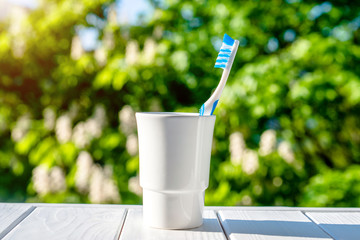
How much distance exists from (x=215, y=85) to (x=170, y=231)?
1348mm

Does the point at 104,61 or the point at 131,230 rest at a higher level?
the point at 104,61

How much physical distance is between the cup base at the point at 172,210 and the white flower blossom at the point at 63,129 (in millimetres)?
1299

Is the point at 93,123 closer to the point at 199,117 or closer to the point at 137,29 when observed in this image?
the point at 137,29

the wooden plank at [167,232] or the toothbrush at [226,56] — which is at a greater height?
the toothbrush at [226,56]

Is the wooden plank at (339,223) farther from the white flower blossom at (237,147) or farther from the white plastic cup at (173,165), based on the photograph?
the white flower blossom at (237,147)

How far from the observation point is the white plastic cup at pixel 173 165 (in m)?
0.59

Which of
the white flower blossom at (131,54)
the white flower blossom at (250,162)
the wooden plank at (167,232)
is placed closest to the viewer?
the wooden plank at (167,232)

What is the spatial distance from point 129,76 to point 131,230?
1.29 m

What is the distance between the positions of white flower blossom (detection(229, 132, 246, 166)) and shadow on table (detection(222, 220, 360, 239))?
43.4 inches

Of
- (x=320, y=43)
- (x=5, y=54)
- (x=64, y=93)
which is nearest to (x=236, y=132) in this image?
(x=320, y=43)

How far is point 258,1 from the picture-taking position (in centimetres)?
189

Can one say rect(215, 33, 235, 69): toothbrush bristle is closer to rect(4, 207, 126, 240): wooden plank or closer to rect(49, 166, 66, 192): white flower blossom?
rect(4, 207, 126, 240): wooden plank

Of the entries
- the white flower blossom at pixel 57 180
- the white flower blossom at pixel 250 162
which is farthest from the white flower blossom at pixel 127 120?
the white flower blossom at pixel 250 162

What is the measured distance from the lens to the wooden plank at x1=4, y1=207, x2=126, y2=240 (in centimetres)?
58
